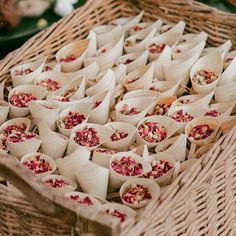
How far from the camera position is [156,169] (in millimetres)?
1433

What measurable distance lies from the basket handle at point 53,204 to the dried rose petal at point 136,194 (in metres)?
0.24

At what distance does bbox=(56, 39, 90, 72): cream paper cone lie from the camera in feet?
5.84

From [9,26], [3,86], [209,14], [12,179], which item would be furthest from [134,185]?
[9,26]

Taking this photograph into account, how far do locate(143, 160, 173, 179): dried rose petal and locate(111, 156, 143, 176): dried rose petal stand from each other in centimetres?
2

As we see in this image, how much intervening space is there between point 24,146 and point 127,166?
25cm

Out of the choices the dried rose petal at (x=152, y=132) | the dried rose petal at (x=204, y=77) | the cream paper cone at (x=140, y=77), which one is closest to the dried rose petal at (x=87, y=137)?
the dried rose petal at (x=152, y=132)

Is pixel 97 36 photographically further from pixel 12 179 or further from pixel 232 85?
pixel 12 179

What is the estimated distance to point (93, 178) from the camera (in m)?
1.37

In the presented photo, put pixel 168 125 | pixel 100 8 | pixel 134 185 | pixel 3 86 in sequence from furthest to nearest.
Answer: pixel 100 8, pixel 3 86, pixel 168 125, pixel 134 185

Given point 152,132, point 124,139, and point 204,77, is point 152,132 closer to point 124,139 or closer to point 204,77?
point 124,139

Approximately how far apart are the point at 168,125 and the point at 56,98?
0.30 metres

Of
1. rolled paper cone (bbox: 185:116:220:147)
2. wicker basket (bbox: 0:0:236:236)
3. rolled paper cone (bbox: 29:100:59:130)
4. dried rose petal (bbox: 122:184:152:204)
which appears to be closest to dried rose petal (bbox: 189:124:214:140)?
rolled paper cone (bbox: 185:116:220:147)

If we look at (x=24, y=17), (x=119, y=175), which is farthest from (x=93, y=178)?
(x=24, y=17)

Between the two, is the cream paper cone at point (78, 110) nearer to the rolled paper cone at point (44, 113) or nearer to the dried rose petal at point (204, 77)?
the rolled paper cone at point (44, 113)
